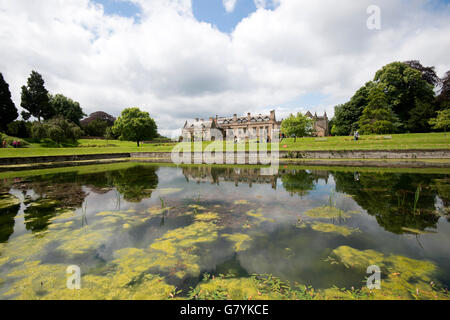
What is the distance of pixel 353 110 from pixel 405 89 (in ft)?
26.0

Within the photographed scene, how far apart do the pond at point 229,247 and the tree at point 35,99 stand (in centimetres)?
4840

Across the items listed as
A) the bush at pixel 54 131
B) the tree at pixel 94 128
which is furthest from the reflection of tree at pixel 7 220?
the tree at pixel 94 128

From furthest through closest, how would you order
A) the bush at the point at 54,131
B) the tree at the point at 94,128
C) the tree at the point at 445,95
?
the tree at the point at 94,128 < the bush at the point at 54,131 < the tree at the point at 445,95

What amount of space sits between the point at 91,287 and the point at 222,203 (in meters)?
4.02

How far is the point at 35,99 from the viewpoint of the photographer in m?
40.2

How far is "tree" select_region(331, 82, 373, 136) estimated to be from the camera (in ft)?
125

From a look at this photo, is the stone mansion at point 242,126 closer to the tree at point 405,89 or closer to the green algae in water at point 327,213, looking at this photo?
the tree at point 405,89

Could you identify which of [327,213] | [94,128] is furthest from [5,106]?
[327,213]

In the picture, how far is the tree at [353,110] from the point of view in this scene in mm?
38156

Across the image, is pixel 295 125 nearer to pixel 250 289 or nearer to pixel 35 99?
pixel 250 289

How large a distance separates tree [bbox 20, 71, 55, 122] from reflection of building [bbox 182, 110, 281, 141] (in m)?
37.2

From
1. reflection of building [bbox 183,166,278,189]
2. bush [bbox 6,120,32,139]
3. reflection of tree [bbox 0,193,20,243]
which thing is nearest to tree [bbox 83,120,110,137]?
bush [bbox 6,120,32,139]

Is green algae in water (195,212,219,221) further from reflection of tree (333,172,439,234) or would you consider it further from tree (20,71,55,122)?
tree (20,71,55,122)
